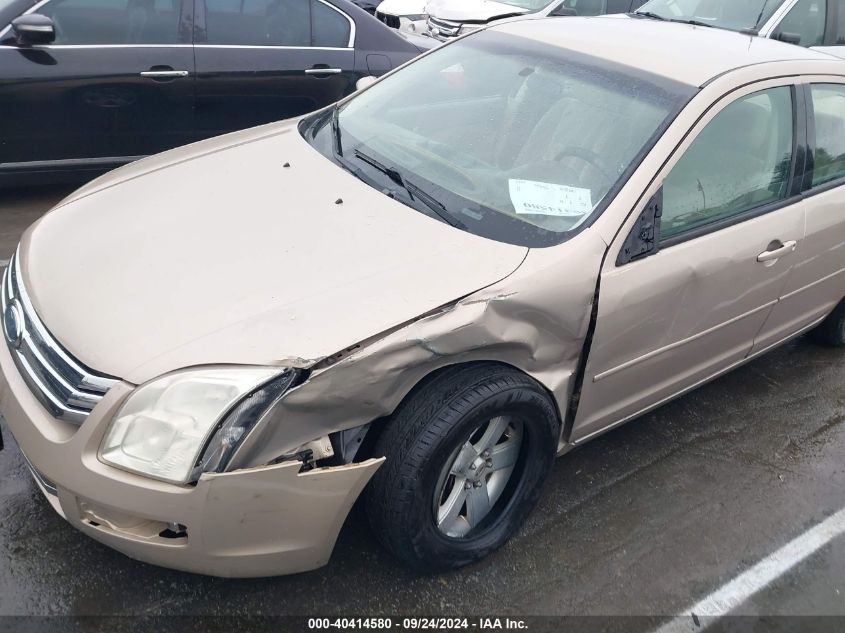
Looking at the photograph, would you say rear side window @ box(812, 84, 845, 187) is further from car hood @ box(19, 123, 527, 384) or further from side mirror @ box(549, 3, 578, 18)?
side mirror @ box(549, 3, 578, 18)

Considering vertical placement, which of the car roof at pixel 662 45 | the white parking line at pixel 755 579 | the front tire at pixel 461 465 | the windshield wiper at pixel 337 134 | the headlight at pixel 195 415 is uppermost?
the car roof at pixel 662 45

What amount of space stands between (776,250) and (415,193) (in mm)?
1455

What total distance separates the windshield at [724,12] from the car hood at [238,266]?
15.0 ft

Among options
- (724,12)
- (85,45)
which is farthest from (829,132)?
(85,45)

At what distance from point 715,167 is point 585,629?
5.49ft

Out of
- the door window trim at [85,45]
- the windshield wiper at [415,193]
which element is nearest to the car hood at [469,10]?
the door window trim at [85,45]

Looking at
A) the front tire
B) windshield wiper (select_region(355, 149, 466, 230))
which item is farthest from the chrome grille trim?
windshield wiper (select_region(355, 149, 466, 230))

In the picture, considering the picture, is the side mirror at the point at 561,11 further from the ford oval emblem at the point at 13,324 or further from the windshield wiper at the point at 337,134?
the ford oval emblem at the point at 13,324

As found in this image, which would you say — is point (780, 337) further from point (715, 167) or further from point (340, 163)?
point (340, 163)

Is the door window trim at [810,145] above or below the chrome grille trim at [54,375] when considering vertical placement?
above

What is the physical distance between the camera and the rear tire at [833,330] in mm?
4004

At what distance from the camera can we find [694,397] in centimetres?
366

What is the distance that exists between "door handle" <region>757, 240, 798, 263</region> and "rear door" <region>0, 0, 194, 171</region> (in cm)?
360

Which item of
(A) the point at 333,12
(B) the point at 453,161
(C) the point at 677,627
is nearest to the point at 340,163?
(B) the point at 453,161
